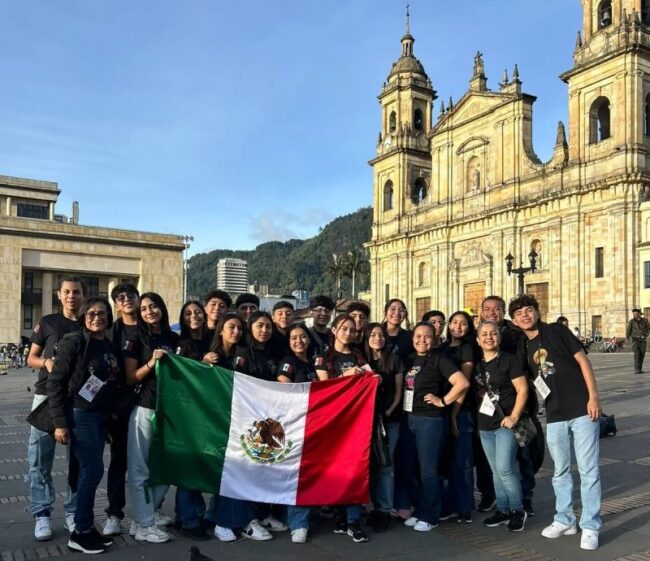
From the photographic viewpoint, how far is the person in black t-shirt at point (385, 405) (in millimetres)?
5711

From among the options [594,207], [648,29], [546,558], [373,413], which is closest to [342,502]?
[373,413]

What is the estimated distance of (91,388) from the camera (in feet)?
17.1

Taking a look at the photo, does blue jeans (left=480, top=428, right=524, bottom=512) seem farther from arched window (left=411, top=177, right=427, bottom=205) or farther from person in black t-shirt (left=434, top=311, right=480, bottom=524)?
arched window (left=411, top=177, right=427, bottom=205)

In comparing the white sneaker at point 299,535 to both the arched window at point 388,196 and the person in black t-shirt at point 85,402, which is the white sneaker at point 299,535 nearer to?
the person in black t-shirt at point 85,402

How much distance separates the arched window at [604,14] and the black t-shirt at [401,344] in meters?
39.2

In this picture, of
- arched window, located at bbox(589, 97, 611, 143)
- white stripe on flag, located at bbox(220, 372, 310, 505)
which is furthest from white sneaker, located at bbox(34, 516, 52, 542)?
arched window, located at bbox(589, 97, 611, 143)

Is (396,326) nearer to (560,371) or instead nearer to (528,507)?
(560,371)

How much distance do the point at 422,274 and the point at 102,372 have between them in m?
50.0

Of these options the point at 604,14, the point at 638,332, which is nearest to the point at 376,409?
the point at 638,332

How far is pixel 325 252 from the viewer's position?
152250 mm

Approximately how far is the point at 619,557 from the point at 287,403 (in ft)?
9.37

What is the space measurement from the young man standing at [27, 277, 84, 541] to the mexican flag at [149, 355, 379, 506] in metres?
0.86

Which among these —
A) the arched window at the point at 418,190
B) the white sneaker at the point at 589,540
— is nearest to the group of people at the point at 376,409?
the white sneaker at the point at 589,540

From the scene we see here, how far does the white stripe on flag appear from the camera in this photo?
5.73m
